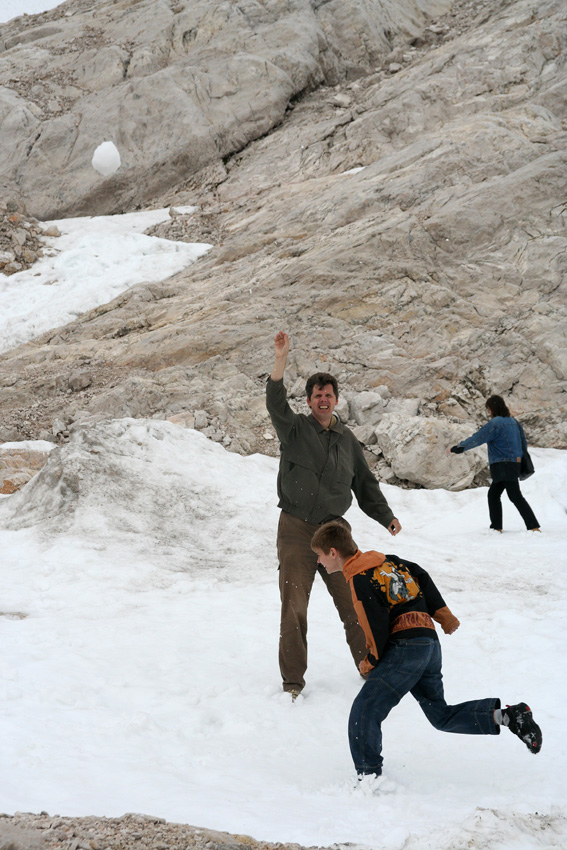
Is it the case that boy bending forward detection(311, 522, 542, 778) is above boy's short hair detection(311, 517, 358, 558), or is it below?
below

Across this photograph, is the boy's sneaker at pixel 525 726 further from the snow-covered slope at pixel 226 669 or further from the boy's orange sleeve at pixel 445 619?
the boy's orange sleeve at pixel 445 619

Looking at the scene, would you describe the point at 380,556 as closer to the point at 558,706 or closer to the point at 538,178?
the point at 558,706

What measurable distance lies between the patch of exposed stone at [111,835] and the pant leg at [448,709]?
41.6 inches

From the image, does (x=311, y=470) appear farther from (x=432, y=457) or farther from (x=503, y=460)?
(x=432, y=457)

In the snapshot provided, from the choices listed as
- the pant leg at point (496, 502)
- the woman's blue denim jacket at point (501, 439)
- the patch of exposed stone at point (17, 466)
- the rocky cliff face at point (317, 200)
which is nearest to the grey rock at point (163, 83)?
the rocky cliff face at point (317, 200)

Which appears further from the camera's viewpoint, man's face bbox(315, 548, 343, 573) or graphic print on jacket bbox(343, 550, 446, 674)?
man's face bbox(315, 548, 343, 573)

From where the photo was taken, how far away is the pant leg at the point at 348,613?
4438 mm

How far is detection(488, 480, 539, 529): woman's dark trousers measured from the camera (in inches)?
316

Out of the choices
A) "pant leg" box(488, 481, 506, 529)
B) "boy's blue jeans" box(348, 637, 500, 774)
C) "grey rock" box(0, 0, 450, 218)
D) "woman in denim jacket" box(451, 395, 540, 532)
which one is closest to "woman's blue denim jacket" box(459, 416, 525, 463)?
"woman in denim jacket" box(451, 395, 540, 532)

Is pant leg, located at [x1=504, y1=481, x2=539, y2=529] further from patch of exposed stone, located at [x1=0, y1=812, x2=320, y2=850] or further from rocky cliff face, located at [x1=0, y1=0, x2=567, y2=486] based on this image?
patch of exposed stone, located at [x1=0, y1=812, x2=320, y2=850]

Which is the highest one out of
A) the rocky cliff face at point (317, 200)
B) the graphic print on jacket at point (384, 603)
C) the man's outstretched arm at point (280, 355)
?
the rocky cliff face at point (317, 200)

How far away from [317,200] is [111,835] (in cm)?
1660

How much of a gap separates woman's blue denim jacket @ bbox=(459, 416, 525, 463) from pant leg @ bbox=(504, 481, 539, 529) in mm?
325

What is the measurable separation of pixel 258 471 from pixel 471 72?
1570 centimetres
